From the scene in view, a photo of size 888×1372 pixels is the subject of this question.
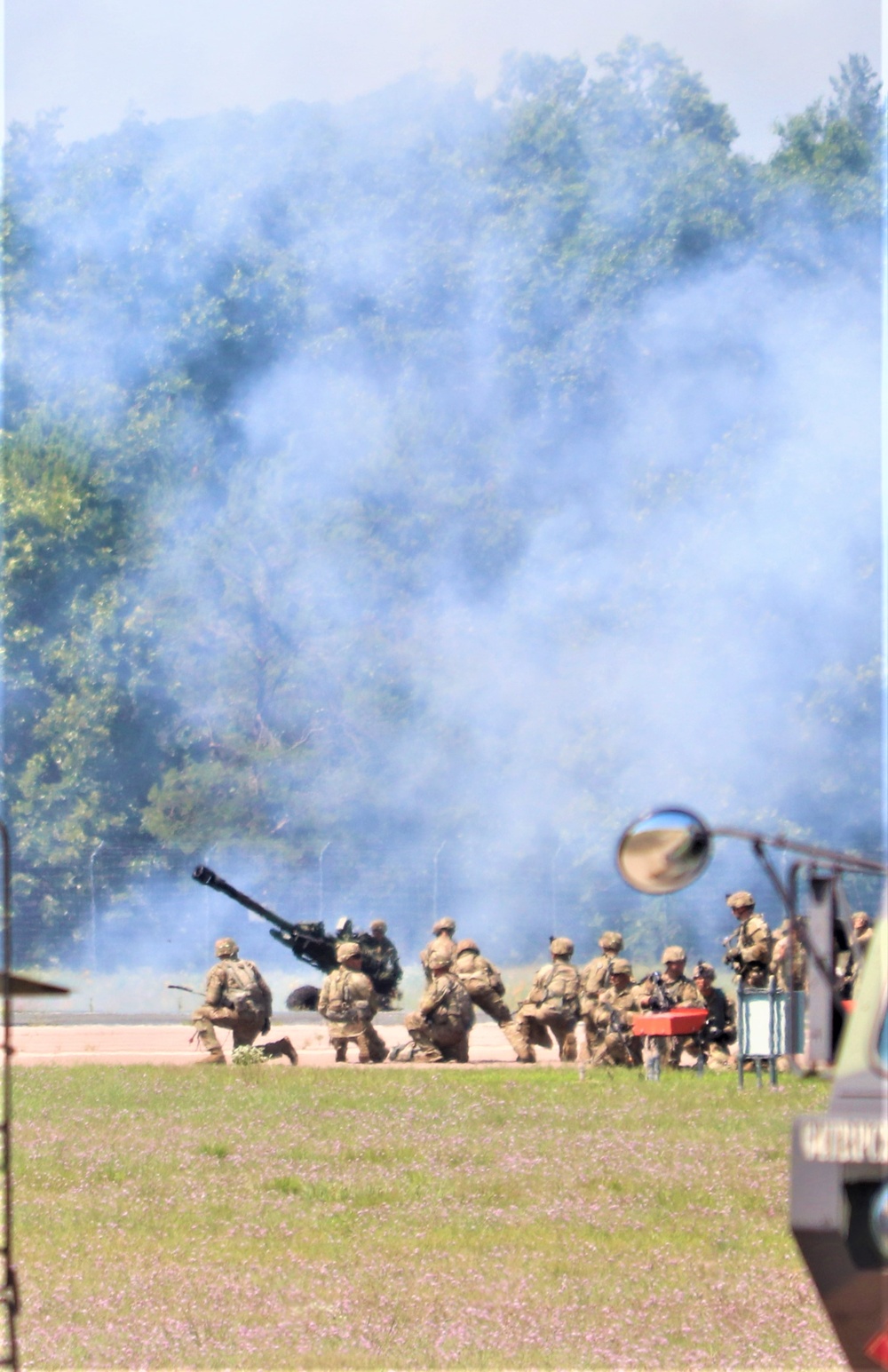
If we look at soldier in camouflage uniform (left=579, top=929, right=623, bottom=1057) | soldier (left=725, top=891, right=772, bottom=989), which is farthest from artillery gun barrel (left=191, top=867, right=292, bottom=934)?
soldier (left=725, top=891, right=772, bottom=989)

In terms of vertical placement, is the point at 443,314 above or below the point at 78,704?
above

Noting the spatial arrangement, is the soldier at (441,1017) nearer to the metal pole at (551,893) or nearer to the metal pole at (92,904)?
the metal pole at (551,893)

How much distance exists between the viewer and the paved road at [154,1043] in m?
16.2

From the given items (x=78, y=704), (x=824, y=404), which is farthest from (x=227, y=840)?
(x=824, y=404)

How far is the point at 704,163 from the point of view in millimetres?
24516

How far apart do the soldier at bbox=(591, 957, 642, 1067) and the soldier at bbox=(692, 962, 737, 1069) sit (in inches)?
18.5

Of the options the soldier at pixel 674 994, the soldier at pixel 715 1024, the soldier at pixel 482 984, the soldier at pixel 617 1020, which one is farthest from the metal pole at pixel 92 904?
the soldier at pixel 715 1024

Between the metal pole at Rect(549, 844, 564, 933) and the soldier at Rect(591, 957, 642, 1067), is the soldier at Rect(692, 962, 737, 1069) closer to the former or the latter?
the soldier at Rect(591, 957, 642, 1067)

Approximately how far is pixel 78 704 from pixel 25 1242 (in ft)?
61.1

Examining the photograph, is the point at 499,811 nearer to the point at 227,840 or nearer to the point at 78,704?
the point at 227,840

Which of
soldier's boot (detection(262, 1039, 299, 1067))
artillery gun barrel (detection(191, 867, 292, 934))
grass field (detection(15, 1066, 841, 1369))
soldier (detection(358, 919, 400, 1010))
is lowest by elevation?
grass field (detection(15, 1066, 841, 1369))

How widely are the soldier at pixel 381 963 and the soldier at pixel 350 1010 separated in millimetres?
3828

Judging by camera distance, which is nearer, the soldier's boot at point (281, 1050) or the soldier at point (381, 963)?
the soldier's boot at point (281, 1050)

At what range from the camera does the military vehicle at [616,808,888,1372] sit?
395 cm
